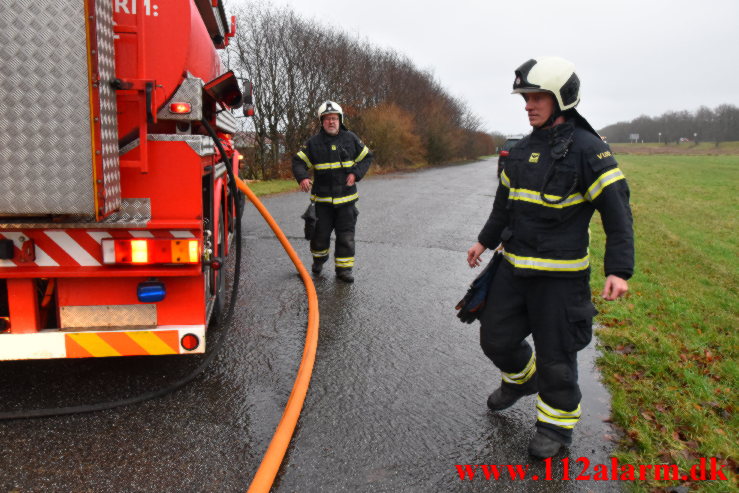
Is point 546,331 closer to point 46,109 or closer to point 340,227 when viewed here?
point 46,109

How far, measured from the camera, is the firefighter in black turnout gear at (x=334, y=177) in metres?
5.95

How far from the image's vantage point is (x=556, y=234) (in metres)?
2.86

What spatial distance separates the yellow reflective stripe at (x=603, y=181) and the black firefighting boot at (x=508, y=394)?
1.20 metres

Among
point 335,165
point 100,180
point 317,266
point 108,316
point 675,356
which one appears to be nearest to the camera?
point 100,180

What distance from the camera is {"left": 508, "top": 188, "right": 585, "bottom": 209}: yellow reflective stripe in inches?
110

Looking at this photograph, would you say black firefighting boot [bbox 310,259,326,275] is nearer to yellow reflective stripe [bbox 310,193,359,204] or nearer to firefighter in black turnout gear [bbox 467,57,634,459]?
yellow reflective stripe [bbox 310,193,359,204]

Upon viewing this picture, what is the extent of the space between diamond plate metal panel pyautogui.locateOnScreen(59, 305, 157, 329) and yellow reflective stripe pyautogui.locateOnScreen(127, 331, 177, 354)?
0.06 m

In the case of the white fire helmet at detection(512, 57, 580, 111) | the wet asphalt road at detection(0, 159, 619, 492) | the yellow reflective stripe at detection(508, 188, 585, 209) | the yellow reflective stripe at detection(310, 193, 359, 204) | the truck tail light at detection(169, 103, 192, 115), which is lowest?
the wet asphalt road at detection(0, 159, 619, 492)

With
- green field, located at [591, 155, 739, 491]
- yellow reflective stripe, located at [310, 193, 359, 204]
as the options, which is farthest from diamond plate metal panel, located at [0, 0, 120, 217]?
yellow reflective stripe, located at [310, 193, 359, 204]

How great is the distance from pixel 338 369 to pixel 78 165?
2.15 m

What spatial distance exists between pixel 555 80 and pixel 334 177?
341 cm

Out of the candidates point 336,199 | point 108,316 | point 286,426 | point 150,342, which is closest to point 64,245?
point 108,316

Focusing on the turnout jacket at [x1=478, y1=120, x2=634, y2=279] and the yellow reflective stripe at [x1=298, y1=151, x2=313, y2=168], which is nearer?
the turnout jacket at [x1=478, y1=120, x2=634, y2=279]

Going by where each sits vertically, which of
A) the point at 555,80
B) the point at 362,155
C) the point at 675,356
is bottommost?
the point at 675,356
